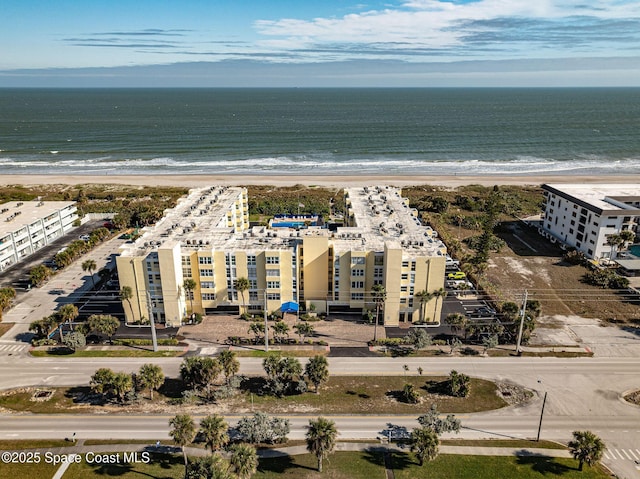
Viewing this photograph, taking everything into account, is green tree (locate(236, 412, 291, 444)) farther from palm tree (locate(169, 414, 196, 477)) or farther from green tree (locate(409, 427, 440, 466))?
green tree (locate(409, 427, 440, 466))

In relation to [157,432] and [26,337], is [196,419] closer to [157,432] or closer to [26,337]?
[157,432]

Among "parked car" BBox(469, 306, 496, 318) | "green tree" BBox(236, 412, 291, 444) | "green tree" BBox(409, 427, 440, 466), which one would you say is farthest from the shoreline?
"green tree" BBox(409, 427, 440, 466)

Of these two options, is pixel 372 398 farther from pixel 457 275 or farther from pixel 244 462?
pixel 457 275

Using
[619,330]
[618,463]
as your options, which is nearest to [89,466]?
[618,463]

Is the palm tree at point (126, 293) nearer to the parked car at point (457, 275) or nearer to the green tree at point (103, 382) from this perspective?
the green tree at point (103, 382)

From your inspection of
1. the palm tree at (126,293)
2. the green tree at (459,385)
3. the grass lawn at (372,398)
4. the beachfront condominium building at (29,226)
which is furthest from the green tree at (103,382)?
the beachfront condominium building at (29,226)

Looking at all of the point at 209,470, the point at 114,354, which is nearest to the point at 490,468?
the point at 209,470
